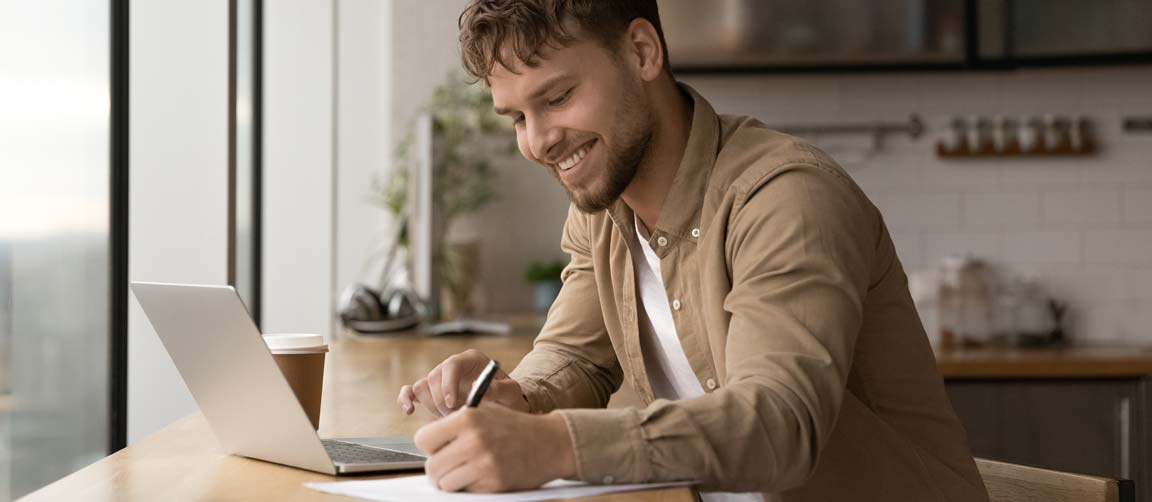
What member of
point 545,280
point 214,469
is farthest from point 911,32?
point 214,469

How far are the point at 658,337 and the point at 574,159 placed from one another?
267 mm

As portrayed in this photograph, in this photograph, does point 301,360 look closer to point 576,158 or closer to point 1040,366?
point 576,158

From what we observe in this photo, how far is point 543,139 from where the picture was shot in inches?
56.2

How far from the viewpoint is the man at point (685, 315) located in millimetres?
1069

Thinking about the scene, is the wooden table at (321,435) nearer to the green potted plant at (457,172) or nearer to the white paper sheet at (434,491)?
the white paper sheet at (434,491)

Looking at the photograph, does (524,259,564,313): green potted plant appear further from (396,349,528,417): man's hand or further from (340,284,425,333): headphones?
(396,349,528,417): man's hand

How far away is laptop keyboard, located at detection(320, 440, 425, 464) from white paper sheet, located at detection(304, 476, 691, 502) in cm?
9

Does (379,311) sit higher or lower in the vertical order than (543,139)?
lower

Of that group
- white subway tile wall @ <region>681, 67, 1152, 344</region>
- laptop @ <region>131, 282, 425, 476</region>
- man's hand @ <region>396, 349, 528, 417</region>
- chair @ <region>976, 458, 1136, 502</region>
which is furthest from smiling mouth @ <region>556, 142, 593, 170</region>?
white subway tile wall @ <region>681, 67, 1152, 344</region>

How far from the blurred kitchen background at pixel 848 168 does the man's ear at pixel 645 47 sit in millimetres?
1475

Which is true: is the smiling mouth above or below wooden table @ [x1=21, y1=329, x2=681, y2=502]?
above

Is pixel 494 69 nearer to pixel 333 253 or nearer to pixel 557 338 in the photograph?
pixel 557 338

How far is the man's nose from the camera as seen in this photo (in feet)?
4.66

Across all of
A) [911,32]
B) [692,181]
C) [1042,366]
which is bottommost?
[1042,366]
